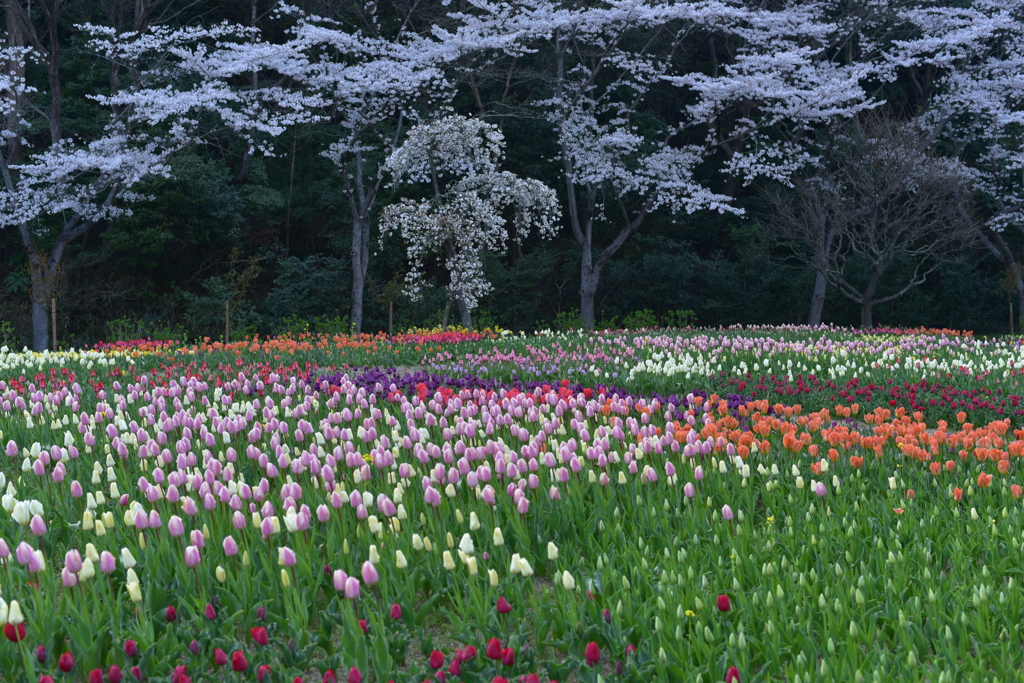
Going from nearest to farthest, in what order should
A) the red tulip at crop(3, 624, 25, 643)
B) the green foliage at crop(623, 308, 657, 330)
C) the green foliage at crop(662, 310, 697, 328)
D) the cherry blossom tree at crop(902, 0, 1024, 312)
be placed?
the red tulip at crop(3, 624, 25, 643), the green foliage at crop(623, 308, 657, 330), the green foliage at crop(662, 310, 697, 328), the cherry blossom tree at crop(902, 0, 1024, 312)

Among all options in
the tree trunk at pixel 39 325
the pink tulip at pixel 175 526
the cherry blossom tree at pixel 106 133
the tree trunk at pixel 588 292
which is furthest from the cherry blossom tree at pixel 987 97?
the pink tulip at pixel 175 526

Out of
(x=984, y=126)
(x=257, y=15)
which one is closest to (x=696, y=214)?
(x=984, y=126)

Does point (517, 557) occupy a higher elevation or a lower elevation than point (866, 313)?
lower

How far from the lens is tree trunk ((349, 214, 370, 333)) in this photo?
2255 cm

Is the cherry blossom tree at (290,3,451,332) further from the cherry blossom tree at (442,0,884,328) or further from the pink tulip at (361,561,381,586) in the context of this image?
the pink tulip at (361,561,381,586)

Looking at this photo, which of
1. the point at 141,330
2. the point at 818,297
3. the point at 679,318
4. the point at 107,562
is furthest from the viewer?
the point at 679,318

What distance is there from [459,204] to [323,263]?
5712 mm

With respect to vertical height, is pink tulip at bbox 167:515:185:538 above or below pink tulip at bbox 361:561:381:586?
above

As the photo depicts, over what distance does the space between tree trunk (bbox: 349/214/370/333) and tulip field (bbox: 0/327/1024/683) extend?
48.5 feet

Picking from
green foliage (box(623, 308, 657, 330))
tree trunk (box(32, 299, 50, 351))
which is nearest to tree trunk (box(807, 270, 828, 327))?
green foliage (box(623, 308, 657, 330))

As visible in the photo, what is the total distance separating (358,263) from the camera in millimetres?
23125

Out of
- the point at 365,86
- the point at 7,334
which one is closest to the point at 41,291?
the point at 7,334

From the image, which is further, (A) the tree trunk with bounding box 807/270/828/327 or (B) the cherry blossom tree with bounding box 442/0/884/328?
(A) the tree trunk with bounding box 807/270/828/327

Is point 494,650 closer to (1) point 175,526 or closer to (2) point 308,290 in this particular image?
(1) point 175,526
